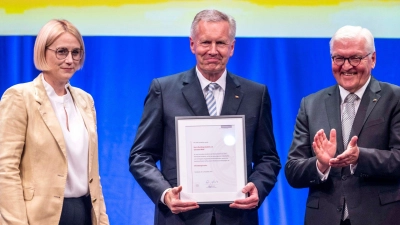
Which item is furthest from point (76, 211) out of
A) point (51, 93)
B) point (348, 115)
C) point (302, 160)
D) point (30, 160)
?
point (348, 115)

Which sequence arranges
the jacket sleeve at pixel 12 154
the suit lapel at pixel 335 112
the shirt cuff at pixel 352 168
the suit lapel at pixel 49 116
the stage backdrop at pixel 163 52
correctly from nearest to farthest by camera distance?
the jacket sleeve at pixel 12 154 → the suit lapel at pixel 49 116 → the shirt cuff at pixel 352 168 → the suit lapel at pixel 335 112 → the stage backdrop at pixel 163 52

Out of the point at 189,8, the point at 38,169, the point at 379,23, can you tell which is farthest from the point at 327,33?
the point at 38,169

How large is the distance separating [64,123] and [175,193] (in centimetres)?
63

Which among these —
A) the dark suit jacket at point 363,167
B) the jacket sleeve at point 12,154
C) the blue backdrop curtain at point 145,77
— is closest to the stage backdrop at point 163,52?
the blue backdrop curtain at point 145,77

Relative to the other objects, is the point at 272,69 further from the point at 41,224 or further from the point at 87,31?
the point at 41,224

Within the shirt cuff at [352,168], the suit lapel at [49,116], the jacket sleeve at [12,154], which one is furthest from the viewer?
the shirt cuff at [352,168]

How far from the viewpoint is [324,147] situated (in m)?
2.99

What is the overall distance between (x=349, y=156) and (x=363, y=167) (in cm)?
10

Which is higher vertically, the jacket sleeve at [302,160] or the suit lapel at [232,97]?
the suit lapel at [232,97]

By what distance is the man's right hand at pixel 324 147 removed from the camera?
9.78 ft

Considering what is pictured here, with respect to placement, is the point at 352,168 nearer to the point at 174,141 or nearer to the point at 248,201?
the point at 248,201

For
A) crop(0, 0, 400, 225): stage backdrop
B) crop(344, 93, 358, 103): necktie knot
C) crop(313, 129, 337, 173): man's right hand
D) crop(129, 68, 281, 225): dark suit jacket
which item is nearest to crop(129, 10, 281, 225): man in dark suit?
crop(129, 68, 281, 225): dark suit jacket

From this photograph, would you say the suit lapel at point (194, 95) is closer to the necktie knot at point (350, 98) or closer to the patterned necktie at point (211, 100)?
the patterned necktie at point (211, 100)

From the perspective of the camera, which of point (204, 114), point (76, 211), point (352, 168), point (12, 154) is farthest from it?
point (204, 114)
